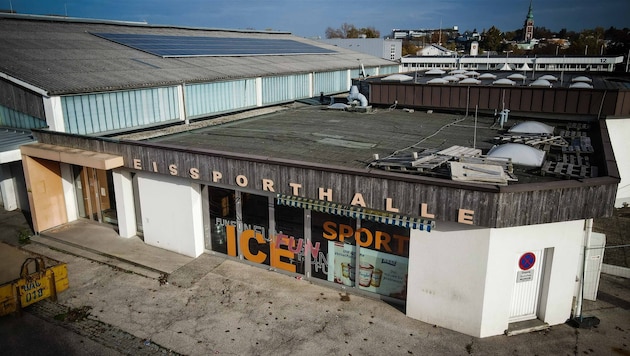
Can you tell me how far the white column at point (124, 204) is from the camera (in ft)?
56.7

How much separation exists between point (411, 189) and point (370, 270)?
3.47 meters

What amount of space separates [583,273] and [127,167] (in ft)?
49.4

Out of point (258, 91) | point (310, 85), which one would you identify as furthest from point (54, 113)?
point (310, 85)

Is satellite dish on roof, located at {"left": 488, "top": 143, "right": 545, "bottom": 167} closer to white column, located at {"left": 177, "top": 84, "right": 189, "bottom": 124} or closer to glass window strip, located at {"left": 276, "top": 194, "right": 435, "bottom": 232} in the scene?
glass window strip, located at {"left": 276, "top": 194, "right": 435, "bottom": 232}

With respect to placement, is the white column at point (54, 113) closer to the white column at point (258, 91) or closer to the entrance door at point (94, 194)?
the entrance door at point (94, 194)

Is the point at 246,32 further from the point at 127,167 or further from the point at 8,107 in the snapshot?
the point at 127,167

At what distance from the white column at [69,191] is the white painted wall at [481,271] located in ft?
50.6

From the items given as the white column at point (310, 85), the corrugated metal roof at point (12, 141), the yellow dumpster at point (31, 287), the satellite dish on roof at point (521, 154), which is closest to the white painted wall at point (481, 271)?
the satellite dish on roof at point (521, 154)

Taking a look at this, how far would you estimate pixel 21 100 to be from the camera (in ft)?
59.4

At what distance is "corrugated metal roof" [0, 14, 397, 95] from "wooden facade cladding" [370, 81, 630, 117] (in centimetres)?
854

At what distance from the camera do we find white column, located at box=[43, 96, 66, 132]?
1705 cm

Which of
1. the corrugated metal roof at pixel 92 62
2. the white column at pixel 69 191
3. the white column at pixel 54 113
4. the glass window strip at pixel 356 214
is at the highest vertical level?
the corrugated metal roof at pixel 92 62

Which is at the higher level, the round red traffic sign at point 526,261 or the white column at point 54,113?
the white column at point 54,113

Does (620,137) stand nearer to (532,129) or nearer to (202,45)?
(532,129)
